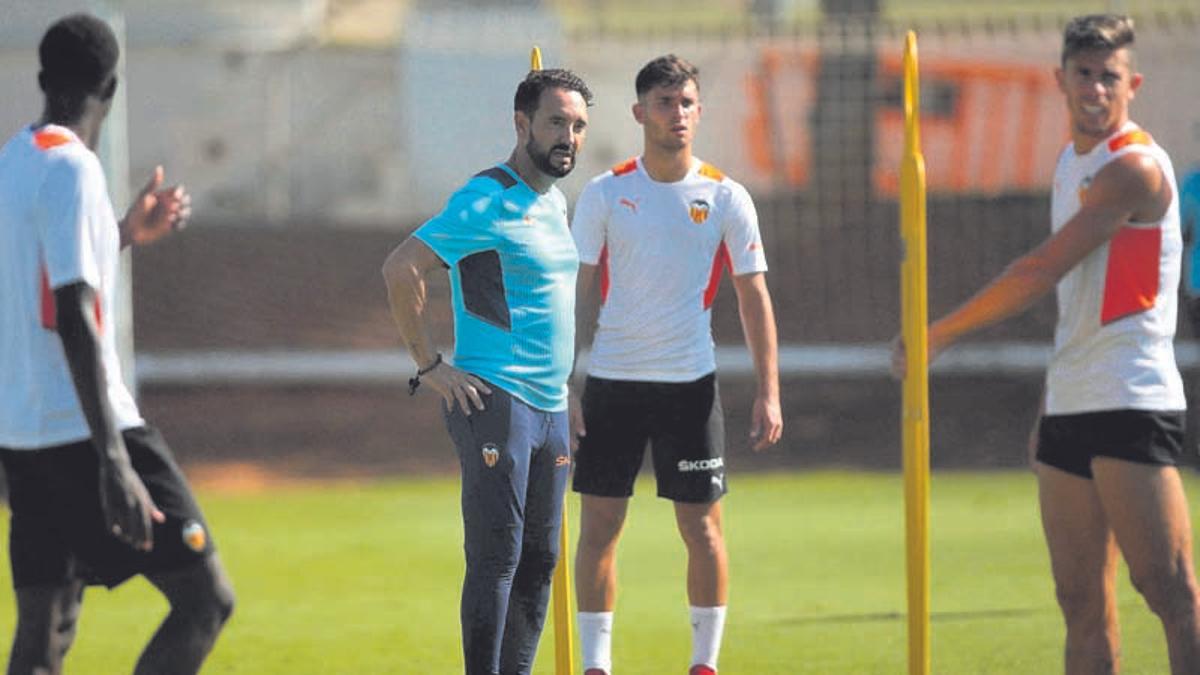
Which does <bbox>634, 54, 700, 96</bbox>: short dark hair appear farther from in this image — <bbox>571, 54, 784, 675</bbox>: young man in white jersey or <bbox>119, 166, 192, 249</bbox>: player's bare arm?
<bbox>119, 166, 192, 249</bbox>: player's bare arm

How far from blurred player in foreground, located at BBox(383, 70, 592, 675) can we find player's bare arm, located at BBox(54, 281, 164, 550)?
124cm

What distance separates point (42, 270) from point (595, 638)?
120 inches

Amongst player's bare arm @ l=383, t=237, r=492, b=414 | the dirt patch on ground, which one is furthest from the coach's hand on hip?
the dirt patch on ground

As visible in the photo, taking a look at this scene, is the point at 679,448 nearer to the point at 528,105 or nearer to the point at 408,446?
the point at 528,105

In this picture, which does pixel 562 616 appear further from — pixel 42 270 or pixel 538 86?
pixel 42 270

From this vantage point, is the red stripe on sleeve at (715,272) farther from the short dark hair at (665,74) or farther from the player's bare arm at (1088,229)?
the player's bare arm at (1088,229)

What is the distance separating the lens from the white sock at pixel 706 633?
25.7ft

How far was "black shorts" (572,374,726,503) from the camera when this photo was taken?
7836 millimetres

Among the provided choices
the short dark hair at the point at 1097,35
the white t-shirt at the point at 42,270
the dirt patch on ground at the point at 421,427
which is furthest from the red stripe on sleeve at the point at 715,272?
the dirt patch on ground at the point at 421,427

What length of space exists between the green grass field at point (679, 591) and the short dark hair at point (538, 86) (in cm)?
293

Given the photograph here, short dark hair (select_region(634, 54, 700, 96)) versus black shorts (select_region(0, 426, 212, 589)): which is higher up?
short dark hair (select_region(634, 54, 700, 96))

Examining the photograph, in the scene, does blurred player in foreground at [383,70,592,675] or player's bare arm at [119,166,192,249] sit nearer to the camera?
player's bare arm at [119,166,192,249]

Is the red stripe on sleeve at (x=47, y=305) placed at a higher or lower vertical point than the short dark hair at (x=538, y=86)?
lower

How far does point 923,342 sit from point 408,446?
14.1 metres
